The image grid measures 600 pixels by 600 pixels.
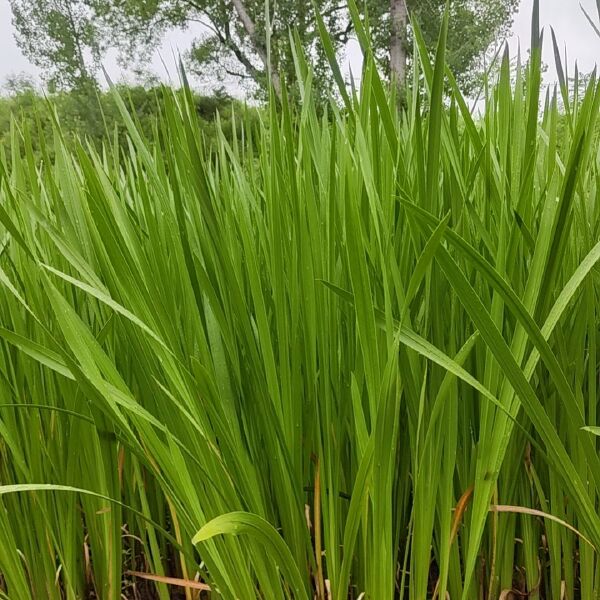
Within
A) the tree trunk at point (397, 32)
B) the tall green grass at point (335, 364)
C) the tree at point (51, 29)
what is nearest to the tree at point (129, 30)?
the tree at point (51, 29)

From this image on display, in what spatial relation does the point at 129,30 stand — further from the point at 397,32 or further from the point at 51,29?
the point at 397,32

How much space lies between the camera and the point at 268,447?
261mm

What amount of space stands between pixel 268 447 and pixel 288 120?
0.17m

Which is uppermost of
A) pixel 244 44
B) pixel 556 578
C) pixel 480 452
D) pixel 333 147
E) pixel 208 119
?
pixel 244 44

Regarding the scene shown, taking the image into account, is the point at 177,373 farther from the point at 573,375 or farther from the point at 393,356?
the point at 573,375

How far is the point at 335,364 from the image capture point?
285 mm

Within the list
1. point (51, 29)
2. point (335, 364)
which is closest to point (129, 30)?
point (51, 29)

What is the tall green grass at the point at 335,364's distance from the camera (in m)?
0.23

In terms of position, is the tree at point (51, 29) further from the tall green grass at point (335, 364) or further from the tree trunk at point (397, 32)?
the tall green grass at point (335, 364)

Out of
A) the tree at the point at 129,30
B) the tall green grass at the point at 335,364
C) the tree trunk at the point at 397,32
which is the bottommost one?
the tall green grass at the point at 335,364

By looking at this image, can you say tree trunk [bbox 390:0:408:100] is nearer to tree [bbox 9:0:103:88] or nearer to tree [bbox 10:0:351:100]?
tree [bbox 10:0:351:100]

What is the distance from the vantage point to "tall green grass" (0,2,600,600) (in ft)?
0.76

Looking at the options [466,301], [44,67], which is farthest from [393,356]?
[44,67]

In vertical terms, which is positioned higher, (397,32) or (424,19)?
(424,19)
